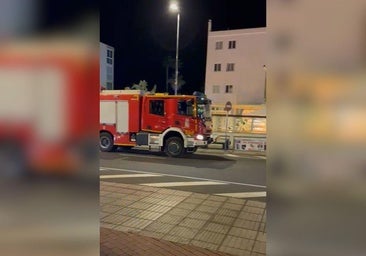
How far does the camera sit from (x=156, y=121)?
567 inches

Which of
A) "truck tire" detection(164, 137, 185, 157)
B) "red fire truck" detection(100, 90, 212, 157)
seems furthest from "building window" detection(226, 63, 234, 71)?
"truck tire" detection(164, 137, 185, 157)

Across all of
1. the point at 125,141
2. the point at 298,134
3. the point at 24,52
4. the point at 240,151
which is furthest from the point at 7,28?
the point at 240,151

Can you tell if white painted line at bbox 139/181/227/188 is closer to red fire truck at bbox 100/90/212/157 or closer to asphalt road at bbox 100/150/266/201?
asphalt road at bbox 100/150/266/201

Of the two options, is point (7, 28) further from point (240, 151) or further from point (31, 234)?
point (240, 151)

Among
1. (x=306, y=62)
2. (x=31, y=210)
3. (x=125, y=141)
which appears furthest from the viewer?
(x=125, y=141)

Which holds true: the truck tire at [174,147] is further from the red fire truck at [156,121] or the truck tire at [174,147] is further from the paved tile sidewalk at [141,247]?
the paved tile sidewalk at [141,247]

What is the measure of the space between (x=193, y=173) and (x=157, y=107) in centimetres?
486

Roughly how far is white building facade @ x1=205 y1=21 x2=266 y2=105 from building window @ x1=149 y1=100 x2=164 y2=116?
2121 cm

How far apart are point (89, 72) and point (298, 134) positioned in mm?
1211

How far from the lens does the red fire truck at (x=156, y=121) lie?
45.8 feet

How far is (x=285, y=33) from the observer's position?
6.13 ft

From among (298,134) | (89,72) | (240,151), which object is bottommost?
(240,151)

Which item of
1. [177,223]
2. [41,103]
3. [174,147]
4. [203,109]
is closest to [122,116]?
[174,147]

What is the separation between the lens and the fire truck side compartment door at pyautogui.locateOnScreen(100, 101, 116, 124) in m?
15.3
